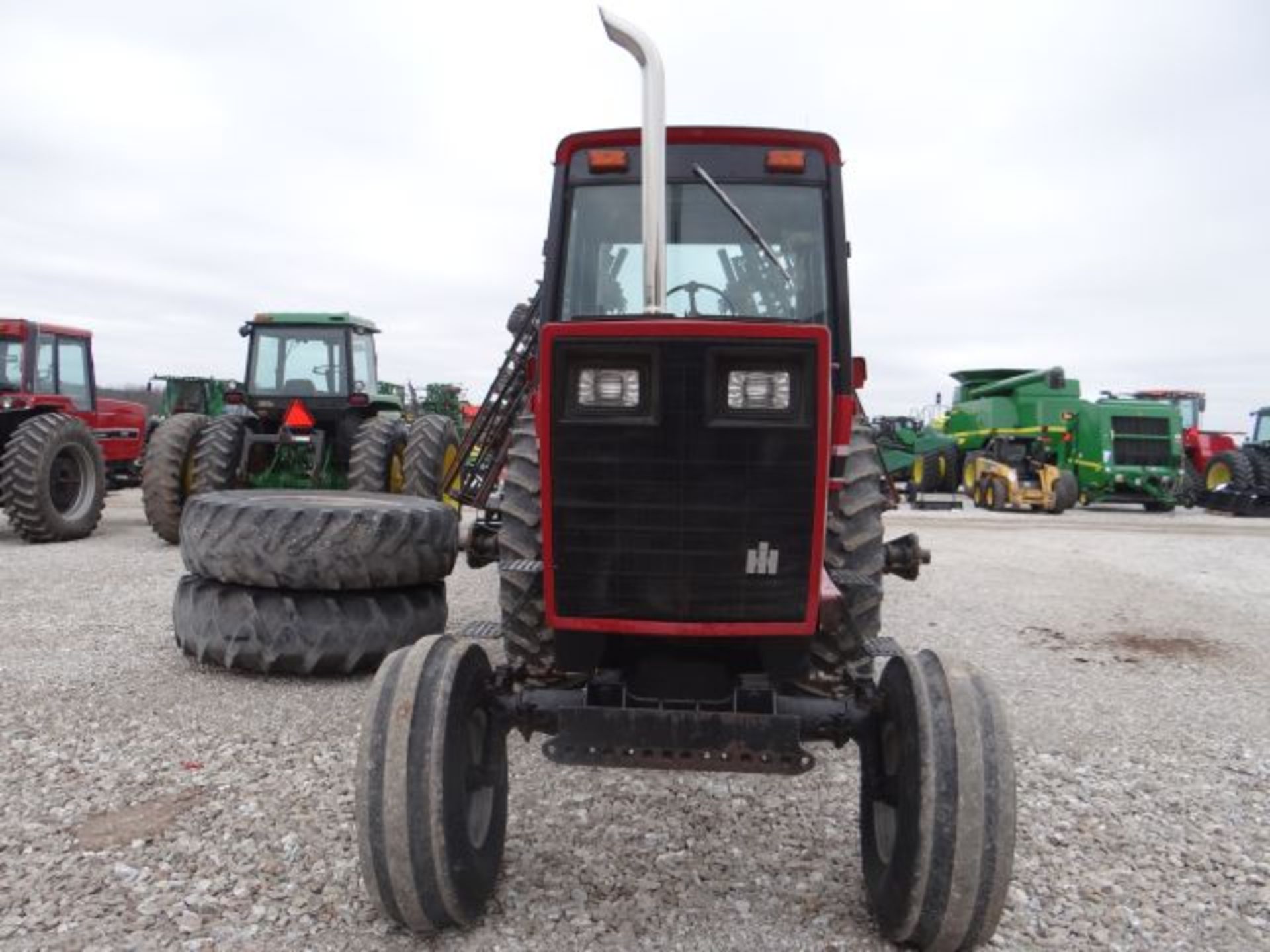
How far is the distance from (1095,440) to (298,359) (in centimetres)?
1469

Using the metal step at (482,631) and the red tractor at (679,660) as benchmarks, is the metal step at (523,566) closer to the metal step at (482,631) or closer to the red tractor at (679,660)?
the red tractor at (679,660)

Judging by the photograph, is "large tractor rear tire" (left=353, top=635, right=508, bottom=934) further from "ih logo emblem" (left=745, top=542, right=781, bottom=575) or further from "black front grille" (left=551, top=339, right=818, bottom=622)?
"ih logo emblem" (left=745, top=542, right=781, bottom=575)

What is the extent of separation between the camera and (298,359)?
1065 cm

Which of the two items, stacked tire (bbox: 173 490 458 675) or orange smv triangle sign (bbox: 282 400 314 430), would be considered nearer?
stacked tire (bbox: 173 490 458 675)

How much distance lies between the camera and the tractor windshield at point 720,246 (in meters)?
3.57

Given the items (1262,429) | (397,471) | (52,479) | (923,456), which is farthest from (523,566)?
(1262,429)

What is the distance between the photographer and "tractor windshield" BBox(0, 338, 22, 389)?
1088cm

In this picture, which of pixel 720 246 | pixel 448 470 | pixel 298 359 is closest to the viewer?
pixel 720 246

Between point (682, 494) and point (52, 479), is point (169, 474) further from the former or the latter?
point (682, 494)

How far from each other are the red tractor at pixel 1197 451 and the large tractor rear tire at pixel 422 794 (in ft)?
66.3

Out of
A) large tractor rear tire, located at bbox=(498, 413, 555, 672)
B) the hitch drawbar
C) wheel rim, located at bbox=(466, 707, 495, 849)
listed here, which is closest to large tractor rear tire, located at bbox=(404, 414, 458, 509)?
large tractor rear tire, located at bbox=(498, 413, 555, 672)

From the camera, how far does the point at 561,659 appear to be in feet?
9.21

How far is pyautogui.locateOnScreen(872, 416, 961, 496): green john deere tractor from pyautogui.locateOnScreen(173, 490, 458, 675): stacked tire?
655 inches

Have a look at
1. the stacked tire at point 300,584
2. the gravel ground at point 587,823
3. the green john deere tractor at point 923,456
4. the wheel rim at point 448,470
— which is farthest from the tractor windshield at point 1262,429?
the stacked tire at point 300,584
